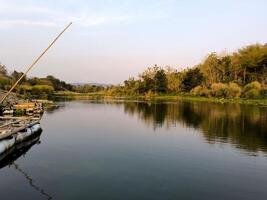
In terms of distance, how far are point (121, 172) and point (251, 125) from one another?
861 inches

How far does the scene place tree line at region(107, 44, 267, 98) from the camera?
84.7 meters

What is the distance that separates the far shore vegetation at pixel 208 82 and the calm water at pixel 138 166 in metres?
51.8

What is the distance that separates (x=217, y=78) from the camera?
331ft

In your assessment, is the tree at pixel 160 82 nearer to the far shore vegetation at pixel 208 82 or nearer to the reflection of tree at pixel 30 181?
the far shore vegetation at pixel 208 82

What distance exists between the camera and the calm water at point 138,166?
13.4m

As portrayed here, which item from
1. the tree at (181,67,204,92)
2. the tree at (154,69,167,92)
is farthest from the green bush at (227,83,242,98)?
the tree at (154,69,167,92)

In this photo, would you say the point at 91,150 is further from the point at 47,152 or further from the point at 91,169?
the point at 91,169

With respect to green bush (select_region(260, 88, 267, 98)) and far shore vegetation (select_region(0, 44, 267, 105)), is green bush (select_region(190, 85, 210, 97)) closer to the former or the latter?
far shore vegetation (select_region(0, 44, 267, 105))

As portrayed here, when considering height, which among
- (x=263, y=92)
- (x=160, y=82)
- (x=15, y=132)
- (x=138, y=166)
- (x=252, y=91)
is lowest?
(x=138, y=166)

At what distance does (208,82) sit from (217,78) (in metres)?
2.79

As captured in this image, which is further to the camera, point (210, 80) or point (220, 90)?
point (210, 80)

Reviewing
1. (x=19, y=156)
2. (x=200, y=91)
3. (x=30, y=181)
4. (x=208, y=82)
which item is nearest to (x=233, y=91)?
(x=200, y=91)

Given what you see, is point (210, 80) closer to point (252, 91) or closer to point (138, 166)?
point (252, 91)

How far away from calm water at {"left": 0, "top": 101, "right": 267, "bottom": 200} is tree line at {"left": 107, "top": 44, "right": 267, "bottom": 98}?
57.3 m
